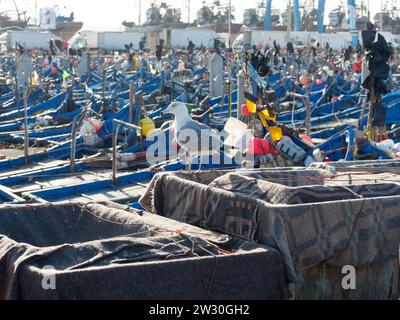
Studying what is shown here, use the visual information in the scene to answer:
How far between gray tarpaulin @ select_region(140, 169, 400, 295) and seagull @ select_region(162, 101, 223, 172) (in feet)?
18.0

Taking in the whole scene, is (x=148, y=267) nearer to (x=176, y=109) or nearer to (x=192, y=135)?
(x=192, y=135)

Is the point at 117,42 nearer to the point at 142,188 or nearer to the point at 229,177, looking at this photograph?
the point at 142,188

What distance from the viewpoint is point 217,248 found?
5.20m

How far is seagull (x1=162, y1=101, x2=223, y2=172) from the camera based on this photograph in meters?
12.1

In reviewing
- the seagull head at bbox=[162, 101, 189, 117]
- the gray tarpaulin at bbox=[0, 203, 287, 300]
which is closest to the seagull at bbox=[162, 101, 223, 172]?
the seagull head at bbox=[162, 101, 189, 117]

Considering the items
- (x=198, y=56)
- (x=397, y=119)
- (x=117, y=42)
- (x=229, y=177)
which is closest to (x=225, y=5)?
(x=117, y=42)

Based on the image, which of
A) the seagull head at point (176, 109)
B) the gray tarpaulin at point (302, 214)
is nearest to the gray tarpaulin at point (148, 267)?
the gray tarpaulin at point (302, 214)

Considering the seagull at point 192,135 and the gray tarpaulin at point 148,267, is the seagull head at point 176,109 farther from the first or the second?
the gray tarpaulin at point 148,267

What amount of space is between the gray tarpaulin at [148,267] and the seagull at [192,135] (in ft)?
20.8

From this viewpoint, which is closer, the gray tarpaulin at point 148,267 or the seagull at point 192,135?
the gray tarpaulin at point 148,267

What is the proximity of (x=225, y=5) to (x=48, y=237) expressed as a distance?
81.8 m

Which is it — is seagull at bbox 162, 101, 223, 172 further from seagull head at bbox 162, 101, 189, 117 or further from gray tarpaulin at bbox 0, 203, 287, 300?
gray tarpaulin at bbox 0, 203, 287, 300

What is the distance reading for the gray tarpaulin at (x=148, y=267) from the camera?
449cm
